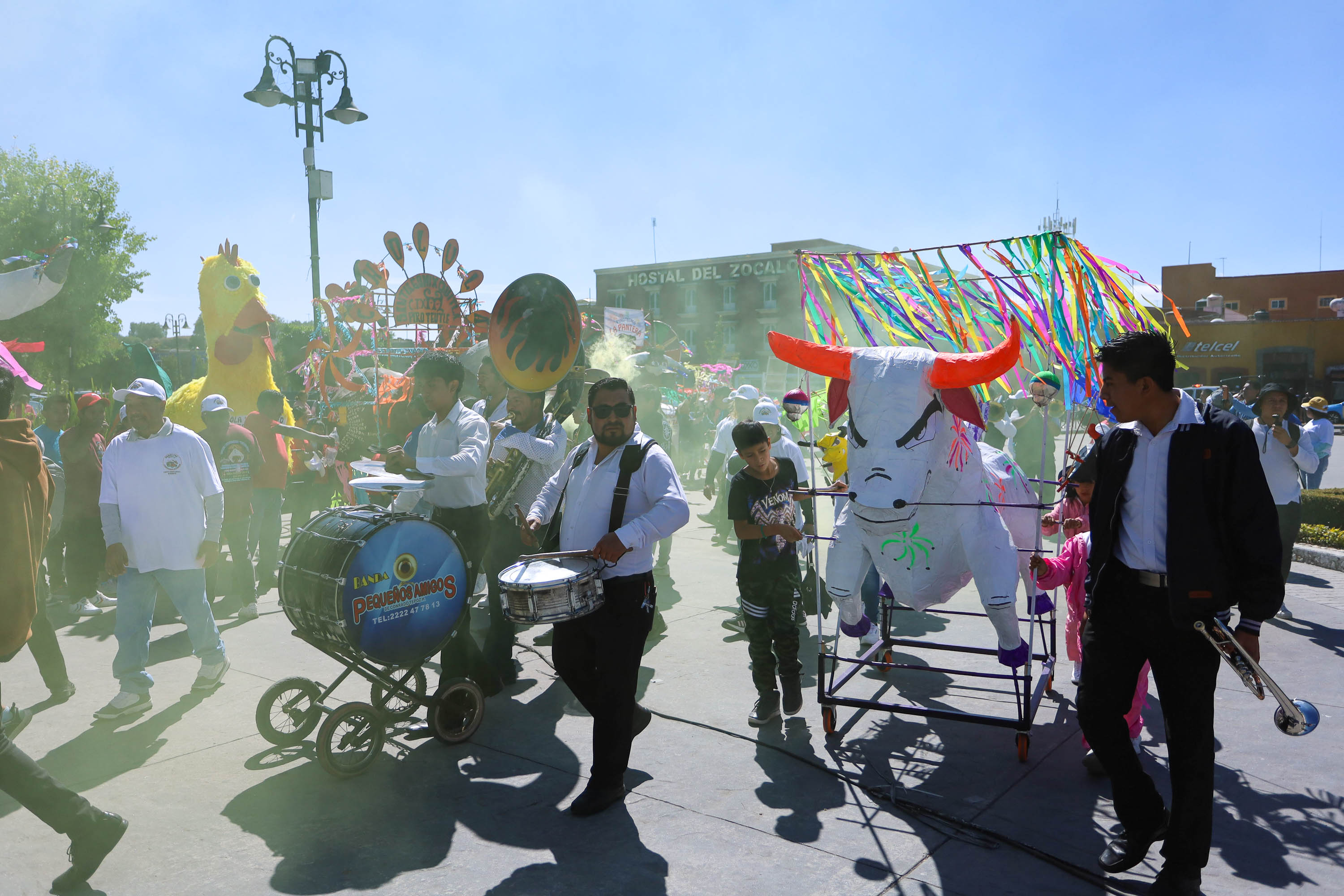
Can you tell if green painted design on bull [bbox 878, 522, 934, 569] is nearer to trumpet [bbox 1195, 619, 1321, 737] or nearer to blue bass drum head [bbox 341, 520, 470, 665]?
trumpet [bbox 1195, 619, 1321, 737]

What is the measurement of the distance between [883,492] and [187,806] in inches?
138

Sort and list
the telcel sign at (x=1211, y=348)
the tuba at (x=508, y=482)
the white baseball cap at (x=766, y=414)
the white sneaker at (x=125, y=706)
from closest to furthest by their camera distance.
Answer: the white sneaker at (x=125, y=706), the tuba at (x=508, y=482), the white baseball cap at (x=766, y=414), the telcel sign at (x=1211, y=348)

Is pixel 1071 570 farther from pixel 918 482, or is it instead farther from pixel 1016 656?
pixel 918 482

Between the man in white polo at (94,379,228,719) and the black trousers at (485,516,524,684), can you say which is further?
the black trousers at (485,516,524,684)

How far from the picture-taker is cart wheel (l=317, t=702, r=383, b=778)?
162 inches

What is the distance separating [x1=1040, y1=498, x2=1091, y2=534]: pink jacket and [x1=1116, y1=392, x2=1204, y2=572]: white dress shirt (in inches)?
57.1

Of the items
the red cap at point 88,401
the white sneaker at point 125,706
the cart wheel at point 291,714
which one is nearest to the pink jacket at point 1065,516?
the cart wheel at point 291,714

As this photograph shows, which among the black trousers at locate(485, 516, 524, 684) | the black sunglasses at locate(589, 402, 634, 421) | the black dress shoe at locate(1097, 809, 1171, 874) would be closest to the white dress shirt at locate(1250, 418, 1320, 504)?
the black dress shoe at locate(1097, 809, 1171, 874)

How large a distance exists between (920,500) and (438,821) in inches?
108

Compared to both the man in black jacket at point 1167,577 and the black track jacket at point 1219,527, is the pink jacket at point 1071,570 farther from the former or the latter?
the black track jacket at point 1219,527

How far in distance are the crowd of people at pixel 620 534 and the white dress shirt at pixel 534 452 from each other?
21 millimetres

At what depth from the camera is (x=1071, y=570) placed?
460 centimetres

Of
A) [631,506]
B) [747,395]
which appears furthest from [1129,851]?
[747,395]

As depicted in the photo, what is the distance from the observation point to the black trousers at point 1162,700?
3.01m
